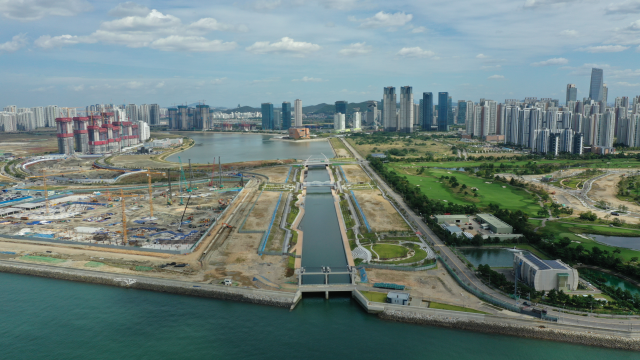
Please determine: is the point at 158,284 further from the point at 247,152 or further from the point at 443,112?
the point at 443,112

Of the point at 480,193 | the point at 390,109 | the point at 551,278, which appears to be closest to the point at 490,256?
the point at 551,278

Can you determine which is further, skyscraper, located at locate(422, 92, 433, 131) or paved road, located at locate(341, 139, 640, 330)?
skyscraper, located at locate(422, 92, 433, 131)

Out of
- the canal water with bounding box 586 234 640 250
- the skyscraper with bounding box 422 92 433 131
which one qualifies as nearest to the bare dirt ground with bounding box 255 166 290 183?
the canal water with bounding box 586 234 640 250

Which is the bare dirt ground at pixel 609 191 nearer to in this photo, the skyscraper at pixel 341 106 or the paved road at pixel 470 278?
the paved road at pixel 470 278

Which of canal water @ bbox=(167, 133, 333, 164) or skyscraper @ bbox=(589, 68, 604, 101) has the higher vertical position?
skyscraper @ bbox=(589, 68, 604, 101)

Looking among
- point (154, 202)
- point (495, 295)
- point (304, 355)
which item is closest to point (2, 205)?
point (154, 202)

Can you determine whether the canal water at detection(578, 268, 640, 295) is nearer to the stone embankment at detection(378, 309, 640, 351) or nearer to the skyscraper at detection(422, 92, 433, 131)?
the stone embankment at detection(378, 309, 640, 351)

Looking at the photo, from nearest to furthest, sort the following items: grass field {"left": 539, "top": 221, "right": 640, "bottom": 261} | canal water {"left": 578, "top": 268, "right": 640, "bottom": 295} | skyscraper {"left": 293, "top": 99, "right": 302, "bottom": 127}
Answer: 1. canal water {"left": 578, "top": 268, "right": 640, "bottom": 295}
2. grass field {"left": 539, "top": 221, "right": 640, "bottom": 261}
3. skyscraper {"left": 293, "top": 99, "right": 302, "bottom": 127}
